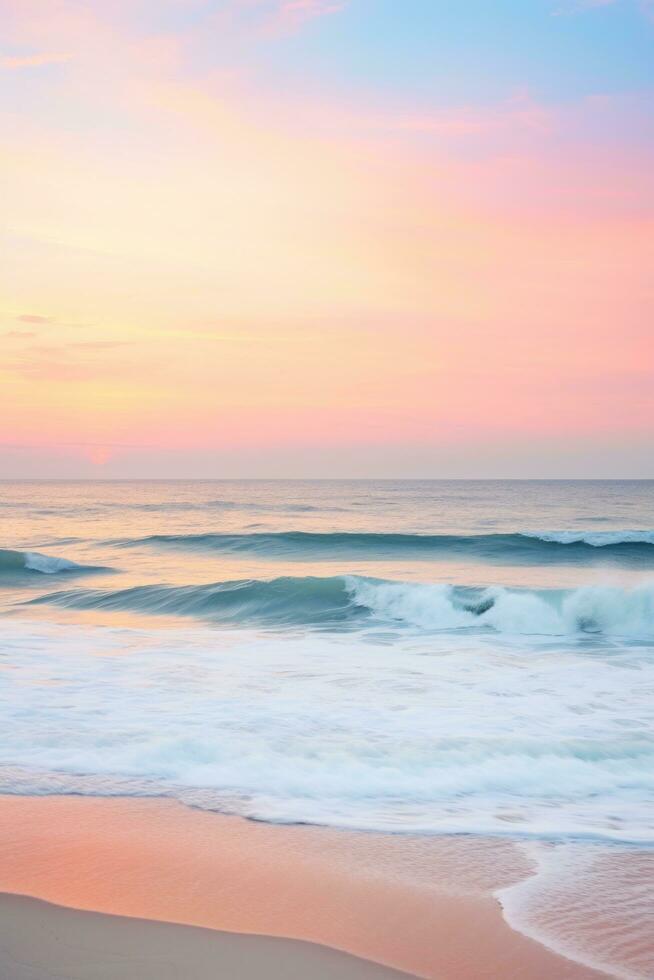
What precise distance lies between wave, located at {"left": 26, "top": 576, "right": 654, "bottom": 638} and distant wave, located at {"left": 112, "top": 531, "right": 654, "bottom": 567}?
24.2ft

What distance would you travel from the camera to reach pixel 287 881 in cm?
350

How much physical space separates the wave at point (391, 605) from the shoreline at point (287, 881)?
918 centimetres

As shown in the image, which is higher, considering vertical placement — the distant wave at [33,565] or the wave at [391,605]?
the wave at [391,605]

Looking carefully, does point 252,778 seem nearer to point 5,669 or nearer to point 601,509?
point 5,669

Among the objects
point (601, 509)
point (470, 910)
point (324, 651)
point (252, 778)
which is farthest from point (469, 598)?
point (601, 509)

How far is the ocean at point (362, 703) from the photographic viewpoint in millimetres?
4559

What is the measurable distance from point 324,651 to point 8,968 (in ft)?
25.8

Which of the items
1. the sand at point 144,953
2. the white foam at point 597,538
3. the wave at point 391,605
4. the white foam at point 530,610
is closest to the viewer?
the sand at point 144,953

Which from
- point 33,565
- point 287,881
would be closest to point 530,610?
point 287,881

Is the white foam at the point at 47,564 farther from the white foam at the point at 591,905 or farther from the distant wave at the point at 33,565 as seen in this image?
the white foam at the point at 591,905

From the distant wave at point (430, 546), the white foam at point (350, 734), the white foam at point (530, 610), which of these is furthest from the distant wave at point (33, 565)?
the white foam at point (350, 734)

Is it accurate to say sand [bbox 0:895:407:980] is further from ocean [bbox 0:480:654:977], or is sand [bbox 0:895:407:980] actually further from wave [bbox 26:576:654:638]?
wave [bbox 26:576:654:638]

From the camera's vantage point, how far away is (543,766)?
5.39 meters

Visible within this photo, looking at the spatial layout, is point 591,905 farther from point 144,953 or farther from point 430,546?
point 430,546
